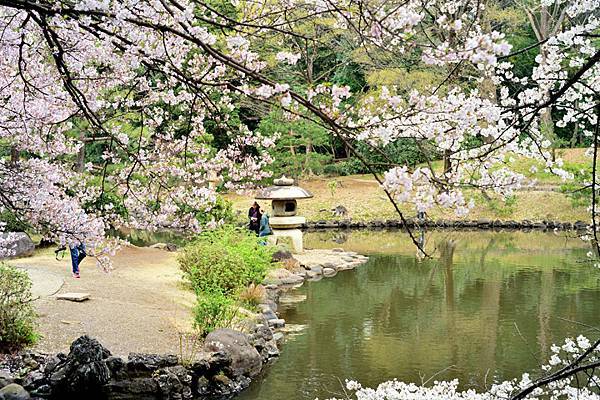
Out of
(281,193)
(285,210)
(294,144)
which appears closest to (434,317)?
(281,193)

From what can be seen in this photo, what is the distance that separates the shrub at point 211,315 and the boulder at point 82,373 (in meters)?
1.58

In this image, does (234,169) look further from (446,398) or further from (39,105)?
(446,398)

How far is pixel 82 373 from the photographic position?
657 centimetres

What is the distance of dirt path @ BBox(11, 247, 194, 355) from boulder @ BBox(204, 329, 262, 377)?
439 mm

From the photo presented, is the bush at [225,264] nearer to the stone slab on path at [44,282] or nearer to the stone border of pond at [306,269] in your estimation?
the stone border of pond at [306,269]

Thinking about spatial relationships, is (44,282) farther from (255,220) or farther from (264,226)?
(255,220)

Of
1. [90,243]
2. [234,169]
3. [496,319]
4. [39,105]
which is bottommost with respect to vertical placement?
[496,319]

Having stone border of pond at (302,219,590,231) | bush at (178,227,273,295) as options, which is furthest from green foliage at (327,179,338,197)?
bush at (178,227,273,295)

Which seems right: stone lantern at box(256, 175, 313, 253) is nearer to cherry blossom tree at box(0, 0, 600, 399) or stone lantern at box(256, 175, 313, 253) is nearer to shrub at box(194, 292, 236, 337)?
shrub at box(194, 292, 236, 337)

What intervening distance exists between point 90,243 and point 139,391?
65.1 inches

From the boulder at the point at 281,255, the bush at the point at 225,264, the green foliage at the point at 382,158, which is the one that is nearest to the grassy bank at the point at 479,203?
the green foliage at the point at 382,158

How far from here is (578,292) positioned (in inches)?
473

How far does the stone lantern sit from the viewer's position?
645 inches

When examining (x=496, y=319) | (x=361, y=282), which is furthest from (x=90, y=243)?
(x=361, y=282)
